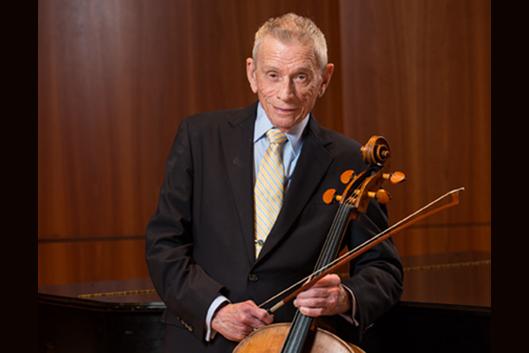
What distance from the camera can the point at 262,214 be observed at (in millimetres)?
2059

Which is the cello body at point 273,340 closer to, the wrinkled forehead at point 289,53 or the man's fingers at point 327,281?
the man's fingers at point 327,281

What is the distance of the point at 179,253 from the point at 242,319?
0.83 ft

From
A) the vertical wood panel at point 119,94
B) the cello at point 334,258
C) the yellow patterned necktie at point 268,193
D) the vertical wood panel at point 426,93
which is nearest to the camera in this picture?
the cello at point 334,258

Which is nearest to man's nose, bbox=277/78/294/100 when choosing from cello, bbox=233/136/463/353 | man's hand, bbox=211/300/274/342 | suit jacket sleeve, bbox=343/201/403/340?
cello, bbox=233/136/463/353

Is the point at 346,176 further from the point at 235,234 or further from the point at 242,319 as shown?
the point at 242,319

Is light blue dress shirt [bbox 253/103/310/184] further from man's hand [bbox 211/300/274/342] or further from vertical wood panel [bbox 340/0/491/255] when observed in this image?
vertical wood panel [bbox 340/0/491/255]

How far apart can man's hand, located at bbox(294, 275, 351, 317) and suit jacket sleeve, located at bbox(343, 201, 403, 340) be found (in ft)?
0.30

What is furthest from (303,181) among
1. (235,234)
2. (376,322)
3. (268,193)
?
(376,322)

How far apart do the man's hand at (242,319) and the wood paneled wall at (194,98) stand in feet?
9.63

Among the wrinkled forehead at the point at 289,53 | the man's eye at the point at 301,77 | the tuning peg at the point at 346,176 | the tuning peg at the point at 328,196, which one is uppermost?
the wrinkled forehead at the point at 289,53

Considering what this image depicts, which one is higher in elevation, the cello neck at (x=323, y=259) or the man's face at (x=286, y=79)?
the man's face at (x=286, y=79)

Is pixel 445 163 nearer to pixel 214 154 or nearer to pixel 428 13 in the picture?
pixel 428 13

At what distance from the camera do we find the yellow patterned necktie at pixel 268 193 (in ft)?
6.72

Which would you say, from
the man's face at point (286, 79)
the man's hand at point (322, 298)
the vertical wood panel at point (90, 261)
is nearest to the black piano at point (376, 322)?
the man's hand at point (322, 298)
